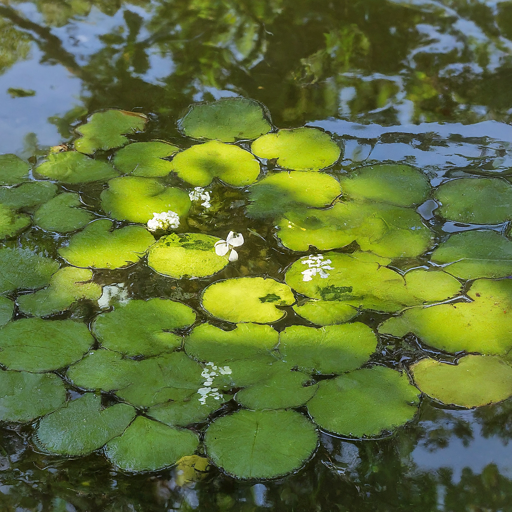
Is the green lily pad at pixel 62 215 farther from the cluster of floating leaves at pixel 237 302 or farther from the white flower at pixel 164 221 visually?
the white flower at pixel 164 221

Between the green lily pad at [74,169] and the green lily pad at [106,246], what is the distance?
0.87ft

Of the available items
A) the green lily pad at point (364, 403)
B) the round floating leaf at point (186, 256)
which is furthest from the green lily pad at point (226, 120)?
the green lily pad at point (364, 403)

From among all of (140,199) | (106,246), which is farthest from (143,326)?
(140,199)

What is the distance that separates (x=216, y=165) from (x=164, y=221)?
0.33 metres

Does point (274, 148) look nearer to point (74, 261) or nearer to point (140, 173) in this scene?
point (140, 173)

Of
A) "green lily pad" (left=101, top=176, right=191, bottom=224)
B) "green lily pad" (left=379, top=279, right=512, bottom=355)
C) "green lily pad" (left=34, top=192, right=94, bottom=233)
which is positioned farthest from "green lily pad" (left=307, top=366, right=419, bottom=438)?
"green lily pad" (left=34, top=192, right=94, bottom=233)

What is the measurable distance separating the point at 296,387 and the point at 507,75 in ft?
6.18

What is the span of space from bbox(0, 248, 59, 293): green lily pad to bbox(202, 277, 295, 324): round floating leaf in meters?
0.50

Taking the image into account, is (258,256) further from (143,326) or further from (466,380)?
(466,380)

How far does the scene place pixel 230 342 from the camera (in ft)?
4.83

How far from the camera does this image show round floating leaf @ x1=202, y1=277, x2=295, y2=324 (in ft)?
5.07

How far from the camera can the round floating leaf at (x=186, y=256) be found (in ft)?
5.54

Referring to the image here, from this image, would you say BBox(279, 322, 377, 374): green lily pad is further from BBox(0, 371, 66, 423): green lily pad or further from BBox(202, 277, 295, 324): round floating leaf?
BBox(0, 371, 66, 423): green lily pad

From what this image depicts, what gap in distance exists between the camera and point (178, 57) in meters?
2.61
